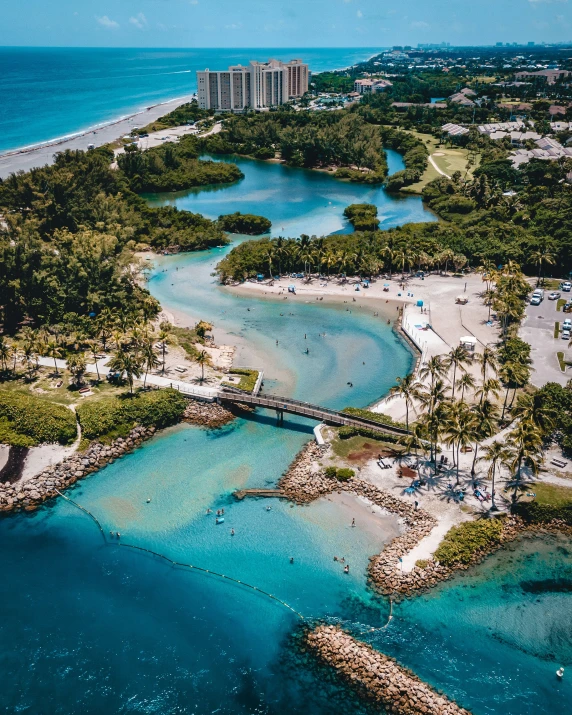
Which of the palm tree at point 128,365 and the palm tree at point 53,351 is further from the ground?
the palm tree at point 128,365

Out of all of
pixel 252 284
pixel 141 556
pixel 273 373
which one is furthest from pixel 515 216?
pixel 141 556

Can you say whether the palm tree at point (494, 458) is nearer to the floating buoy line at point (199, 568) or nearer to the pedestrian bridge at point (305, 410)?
the pedestrian bridge at point (305, 410)

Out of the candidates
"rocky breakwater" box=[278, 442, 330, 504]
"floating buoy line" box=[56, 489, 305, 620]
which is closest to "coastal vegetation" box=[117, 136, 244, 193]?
"rocky breakwater" box=[278, 442, 330, 504]

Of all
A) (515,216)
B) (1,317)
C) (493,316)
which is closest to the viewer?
(1,317)

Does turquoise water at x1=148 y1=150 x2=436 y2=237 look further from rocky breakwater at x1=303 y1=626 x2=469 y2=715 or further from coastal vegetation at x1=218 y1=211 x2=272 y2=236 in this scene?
rocky breakwater at x1=303 y1=626 x2=469 y2=715

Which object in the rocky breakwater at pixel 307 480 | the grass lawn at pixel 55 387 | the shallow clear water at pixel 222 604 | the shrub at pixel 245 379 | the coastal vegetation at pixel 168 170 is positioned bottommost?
the shallow clear water at pixel 222 604

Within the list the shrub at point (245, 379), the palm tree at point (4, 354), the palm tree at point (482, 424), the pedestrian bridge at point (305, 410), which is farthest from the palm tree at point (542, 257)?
the palm tree at point (4, 354)

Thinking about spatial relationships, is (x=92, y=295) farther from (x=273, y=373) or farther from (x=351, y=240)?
(x=351, y=240)

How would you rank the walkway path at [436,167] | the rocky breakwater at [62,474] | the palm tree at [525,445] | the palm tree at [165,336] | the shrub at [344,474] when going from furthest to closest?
the walkway path at [436,167] < the palm tree at [165,336] < the shrub at [344,474] < the rocky breakwater at [62,474] < the palm tree at [525,445]
